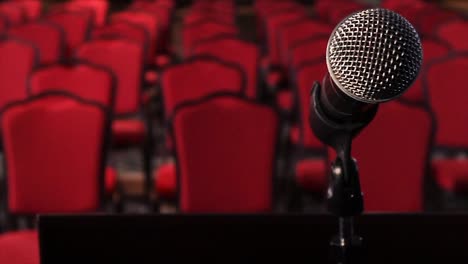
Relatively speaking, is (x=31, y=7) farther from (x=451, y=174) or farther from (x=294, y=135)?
(x=451, y=174)

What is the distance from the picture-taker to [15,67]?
4699 mm

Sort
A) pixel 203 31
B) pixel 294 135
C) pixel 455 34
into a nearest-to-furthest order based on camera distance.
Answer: pixel 294 135
pixel 455 34
pixel 203 31

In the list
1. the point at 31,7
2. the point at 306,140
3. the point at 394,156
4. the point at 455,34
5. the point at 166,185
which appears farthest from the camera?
the point at 31,7

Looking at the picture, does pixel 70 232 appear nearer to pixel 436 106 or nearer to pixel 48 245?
Result: pixel 48 245

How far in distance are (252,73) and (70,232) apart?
12.5 ft

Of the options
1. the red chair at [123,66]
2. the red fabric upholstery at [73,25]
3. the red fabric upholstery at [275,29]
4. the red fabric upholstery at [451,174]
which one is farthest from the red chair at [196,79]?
the red fabric upholstery at [73,25]

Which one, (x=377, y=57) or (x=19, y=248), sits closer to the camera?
(x=377, y=57)

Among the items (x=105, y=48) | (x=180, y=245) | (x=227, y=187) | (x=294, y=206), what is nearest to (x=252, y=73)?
(x=105, y=48)

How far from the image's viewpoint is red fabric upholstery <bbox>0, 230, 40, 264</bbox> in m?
2.15

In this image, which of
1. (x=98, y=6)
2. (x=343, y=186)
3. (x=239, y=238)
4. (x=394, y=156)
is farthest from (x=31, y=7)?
(x=343, y=186)

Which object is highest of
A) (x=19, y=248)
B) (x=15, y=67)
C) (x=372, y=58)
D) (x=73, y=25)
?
(x=73, y=25)

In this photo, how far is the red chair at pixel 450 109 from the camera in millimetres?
3787

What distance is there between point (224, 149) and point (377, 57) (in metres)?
2.05

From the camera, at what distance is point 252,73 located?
16.0 feet
